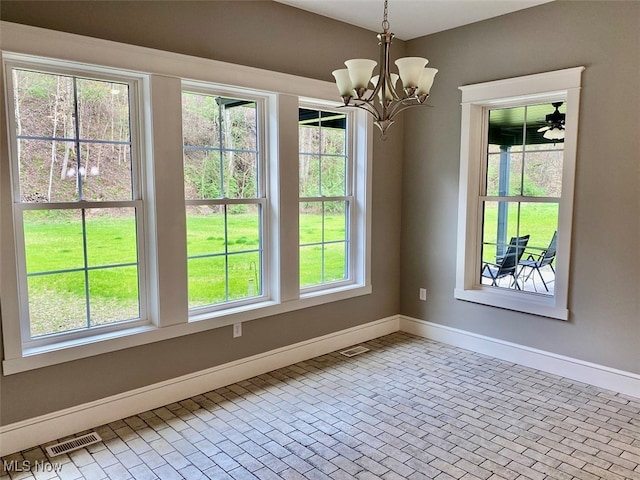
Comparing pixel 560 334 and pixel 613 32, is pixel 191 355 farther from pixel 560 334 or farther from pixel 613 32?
pixel 613 32

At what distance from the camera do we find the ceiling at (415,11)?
3.42 m

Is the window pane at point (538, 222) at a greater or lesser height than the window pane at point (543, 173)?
lesser

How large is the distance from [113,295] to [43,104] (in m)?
1.19

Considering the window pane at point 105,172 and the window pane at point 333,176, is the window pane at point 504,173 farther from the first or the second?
the window pane at point 105,172

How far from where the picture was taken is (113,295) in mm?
2877

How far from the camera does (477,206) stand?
4059mm

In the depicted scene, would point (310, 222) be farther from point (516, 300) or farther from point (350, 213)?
point (516, 300)

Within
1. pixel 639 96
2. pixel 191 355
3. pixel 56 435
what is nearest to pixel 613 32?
pixel 639 96

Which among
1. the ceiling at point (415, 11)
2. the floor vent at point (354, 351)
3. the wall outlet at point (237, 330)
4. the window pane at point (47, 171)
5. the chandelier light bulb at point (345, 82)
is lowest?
the floor vent at point (354, 351)

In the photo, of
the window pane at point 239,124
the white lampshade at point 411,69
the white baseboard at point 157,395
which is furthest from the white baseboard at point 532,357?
the white lampshade at point 411,69

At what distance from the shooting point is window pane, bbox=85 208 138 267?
2.76 meters

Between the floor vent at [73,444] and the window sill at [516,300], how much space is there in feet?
10.1

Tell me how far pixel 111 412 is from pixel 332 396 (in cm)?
144

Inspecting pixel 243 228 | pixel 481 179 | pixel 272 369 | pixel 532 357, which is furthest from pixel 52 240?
A: pixel 532 357
